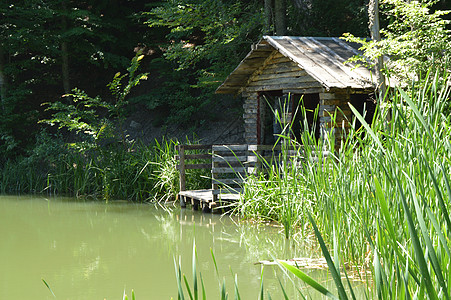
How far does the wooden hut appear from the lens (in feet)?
34.4

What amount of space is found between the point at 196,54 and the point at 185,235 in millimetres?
7081

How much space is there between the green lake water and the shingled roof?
3.03 metres

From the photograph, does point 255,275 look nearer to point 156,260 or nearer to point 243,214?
point 156,260

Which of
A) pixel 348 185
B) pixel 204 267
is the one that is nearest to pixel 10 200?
pixel 204 267

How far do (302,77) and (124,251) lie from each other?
5.39 meters

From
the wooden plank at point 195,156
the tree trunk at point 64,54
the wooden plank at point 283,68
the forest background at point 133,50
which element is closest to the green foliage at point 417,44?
the wooden plank at point 283,68

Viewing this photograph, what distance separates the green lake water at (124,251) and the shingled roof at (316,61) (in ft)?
9.93

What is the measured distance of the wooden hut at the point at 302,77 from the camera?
10.5m

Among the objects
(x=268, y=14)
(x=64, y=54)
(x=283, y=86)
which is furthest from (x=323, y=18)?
(x=64, y=54)

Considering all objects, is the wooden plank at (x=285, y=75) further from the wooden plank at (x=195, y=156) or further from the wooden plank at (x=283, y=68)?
the wooden plank at (x=195, y=156)

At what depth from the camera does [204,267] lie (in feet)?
22.1

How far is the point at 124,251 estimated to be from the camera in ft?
25.9

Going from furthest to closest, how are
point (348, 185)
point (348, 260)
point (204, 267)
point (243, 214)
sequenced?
point (243, 214), point (204, 267), point (348, 260), point (348, 185)

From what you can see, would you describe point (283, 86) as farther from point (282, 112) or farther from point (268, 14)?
point (268, 14)
